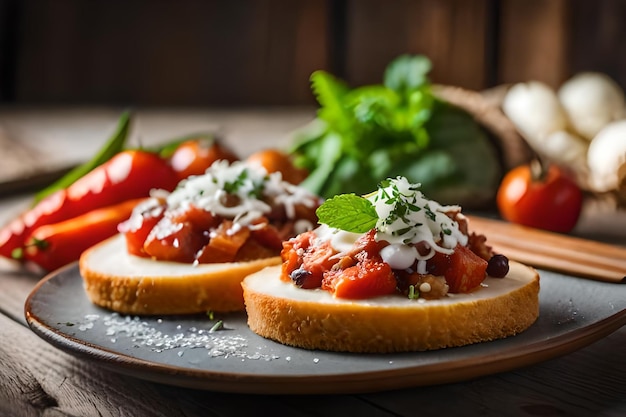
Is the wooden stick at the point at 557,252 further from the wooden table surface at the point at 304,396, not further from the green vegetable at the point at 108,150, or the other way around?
the green vegetable at the point at 108,150

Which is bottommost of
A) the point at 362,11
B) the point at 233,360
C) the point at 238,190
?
the point at 233,360

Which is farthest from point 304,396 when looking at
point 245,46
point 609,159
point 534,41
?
point 245,46

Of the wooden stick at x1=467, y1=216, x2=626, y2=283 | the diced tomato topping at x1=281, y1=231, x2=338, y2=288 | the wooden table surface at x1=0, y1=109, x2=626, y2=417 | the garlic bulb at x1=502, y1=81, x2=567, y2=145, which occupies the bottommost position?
the wooden table surface at x1=0, y1=109, x2=626, y2=417

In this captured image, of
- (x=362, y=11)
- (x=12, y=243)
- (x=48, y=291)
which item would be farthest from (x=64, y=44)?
(x=48, y=291)

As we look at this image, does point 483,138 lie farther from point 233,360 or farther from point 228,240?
point 233,360

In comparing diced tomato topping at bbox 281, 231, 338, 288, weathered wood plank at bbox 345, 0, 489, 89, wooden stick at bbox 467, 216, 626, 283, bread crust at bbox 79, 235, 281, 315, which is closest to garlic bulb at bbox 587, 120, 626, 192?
wooden stick at bbox 467, 216, 626, 283

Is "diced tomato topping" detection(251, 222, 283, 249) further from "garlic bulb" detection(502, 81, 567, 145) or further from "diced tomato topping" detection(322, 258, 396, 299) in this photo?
"garlic bulb" detection(502, 81, 567, 145)

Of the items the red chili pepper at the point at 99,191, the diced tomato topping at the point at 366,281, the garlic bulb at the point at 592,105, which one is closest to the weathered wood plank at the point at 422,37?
the garlic bulb at the point at 592,105
